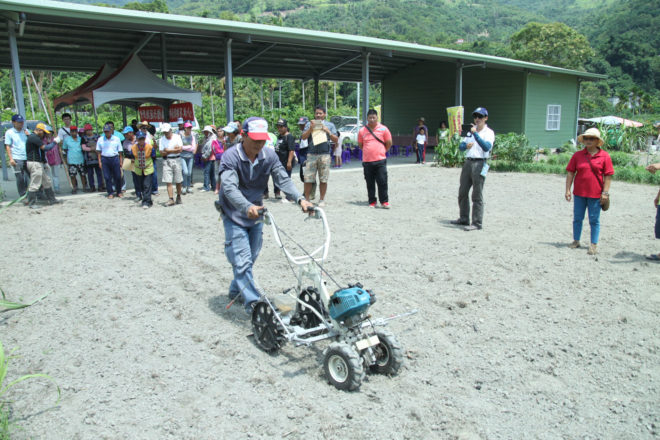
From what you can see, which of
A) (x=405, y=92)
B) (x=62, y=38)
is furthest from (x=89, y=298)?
(x=405, y=92)

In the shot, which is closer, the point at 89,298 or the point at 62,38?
the point at 89,298

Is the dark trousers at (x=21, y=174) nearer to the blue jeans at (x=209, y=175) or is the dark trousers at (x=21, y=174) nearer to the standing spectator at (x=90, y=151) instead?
the standing spectator at (x=90, y=151)

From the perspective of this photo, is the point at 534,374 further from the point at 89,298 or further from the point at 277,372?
the point at 89,298

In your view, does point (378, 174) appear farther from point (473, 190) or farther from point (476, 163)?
point (476, 163)

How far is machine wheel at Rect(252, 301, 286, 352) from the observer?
3926mm

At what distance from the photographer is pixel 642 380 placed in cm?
357

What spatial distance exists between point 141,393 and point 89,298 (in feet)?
7.13

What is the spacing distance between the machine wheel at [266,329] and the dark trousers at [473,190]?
4.77m

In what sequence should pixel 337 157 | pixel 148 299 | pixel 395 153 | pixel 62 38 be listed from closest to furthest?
1. pixel 148 299
2. pixel 62 38
3. pixel 337 157
4. pixel 395 153

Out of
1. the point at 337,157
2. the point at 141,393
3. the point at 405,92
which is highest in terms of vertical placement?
the point at 405,92

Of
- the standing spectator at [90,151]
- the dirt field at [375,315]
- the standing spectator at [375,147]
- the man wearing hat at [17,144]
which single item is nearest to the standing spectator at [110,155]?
the standing spectator at [90,151]

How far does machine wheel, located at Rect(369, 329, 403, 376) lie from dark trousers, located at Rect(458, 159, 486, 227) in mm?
4712

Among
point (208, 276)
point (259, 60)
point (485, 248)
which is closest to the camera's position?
point (208, 276)

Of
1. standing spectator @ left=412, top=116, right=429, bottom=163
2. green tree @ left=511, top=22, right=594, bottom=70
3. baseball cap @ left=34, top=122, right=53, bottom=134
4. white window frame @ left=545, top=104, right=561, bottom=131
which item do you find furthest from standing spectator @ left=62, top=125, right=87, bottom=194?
green tree @ left=511, top=22, right=594, bottom=70
